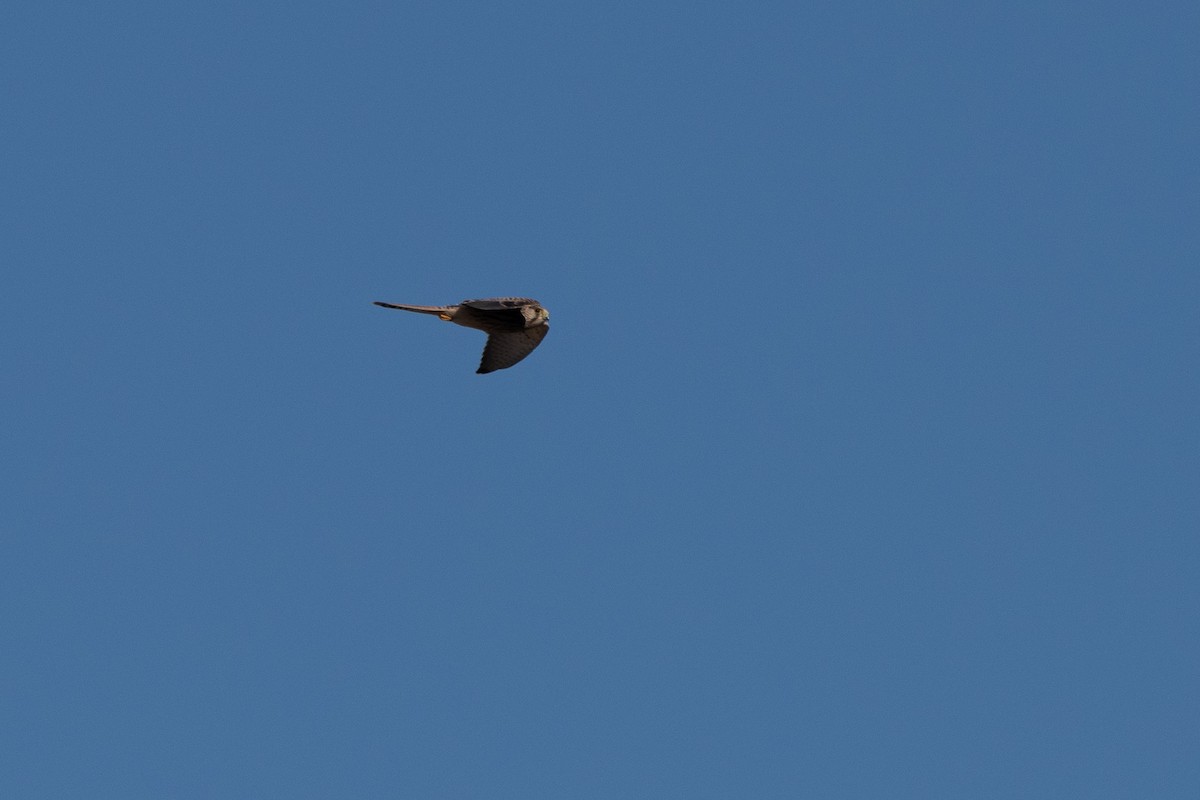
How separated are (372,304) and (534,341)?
17.4ft

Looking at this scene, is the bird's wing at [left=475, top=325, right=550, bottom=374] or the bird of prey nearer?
the bird of prey

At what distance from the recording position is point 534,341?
4788 cm

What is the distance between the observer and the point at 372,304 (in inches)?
1726

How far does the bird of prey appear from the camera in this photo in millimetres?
45969

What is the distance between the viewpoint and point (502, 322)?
4703 centimetres

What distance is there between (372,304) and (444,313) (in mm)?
2493

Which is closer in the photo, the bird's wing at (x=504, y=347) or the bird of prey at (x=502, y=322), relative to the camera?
the bird of prey at (x=502, y=322)

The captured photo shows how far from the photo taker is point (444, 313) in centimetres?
4591

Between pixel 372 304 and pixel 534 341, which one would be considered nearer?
pixel 372 304

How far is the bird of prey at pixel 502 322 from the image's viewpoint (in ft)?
151

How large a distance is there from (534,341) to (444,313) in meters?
2.85
